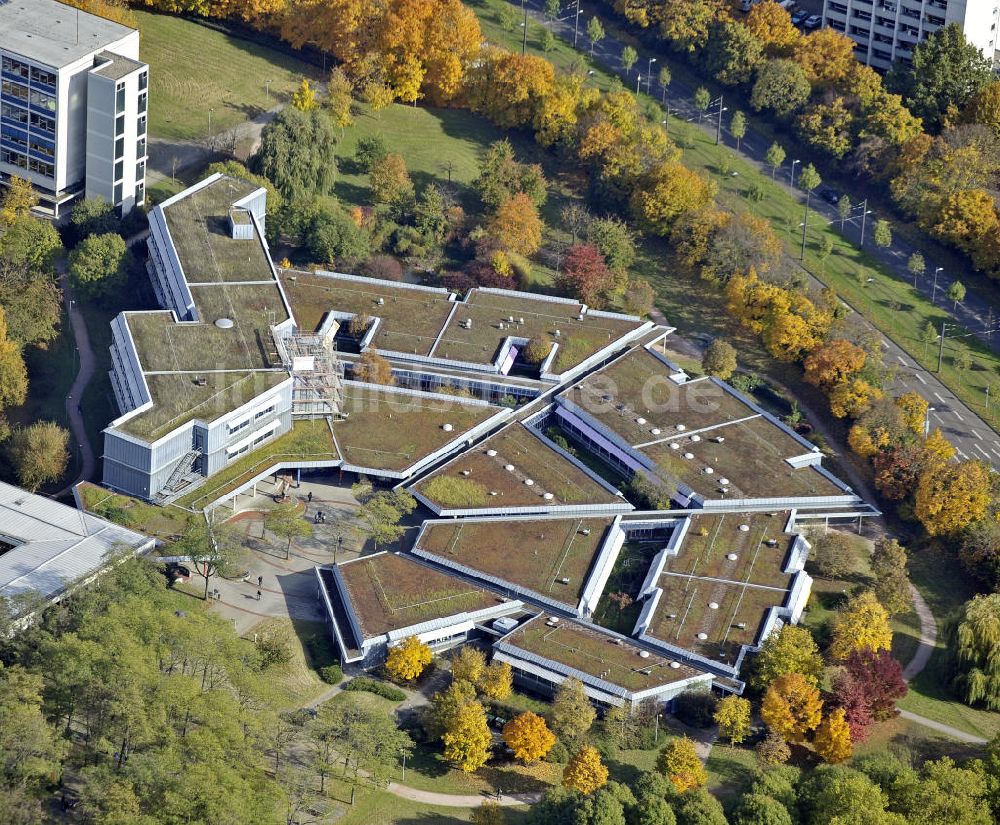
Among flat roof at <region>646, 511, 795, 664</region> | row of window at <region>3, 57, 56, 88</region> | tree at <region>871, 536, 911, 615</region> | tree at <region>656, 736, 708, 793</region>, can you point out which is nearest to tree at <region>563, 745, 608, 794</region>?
tree at <region>656, 736, 708, 793</region>

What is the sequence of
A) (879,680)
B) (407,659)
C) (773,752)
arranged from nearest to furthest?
(773,752) < (407,659) < (879,680)

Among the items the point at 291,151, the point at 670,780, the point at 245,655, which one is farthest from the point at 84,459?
the point at 670,780

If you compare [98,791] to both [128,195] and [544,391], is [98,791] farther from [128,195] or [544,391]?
[128,195]

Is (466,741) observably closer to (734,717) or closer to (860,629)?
(734,717)

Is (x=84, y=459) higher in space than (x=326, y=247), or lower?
lower

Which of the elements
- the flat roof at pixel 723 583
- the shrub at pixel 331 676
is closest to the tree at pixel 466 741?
the shrub at pixel 331 676

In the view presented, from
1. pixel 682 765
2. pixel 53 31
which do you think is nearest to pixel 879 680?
pixel 682 765
